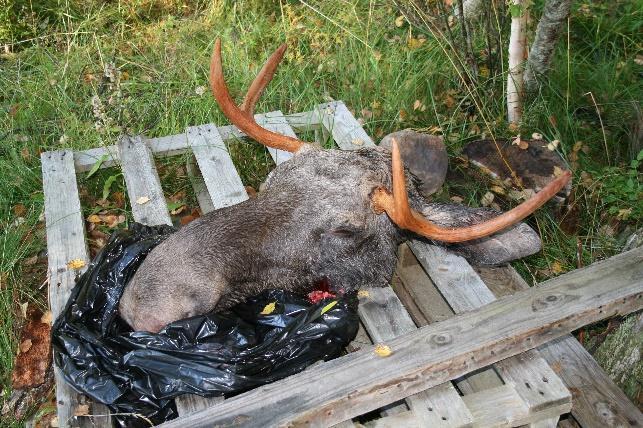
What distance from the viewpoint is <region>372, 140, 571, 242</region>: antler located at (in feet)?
11.1

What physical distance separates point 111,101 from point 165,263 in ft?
8.62

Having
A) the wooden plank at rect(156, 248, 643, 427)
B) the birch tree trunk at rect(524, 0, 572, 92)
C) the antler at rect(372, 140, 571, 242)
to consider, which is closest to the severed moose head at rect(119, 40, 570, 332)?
the antler at rect(372, 140, 571, 242)

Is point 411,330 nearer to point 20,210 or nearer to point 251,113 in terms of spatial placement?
point 251,113

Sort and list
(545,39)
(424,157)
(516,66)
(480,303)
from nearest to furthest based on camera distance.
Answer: (480,303)
(424,157)
(545,39)
(516,66)

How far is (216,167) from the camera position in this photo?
5.06 meters

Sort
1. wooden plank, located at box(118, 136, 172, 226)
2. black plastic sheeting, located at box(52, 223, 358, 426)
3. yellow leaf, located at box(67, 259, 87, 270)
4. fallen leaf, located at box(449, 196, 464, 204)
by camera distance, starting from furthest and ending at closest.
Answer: fallen leaf, located at box(449, 196, 464, 204) → wooden plank, located at box(118, 136, 172, 226) → yellow leaf, located at box(67, 259, 87, 270) → black plastic sheeting, located at box(52, 223, 358, 426)

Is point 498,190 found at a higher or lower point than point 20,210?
higher

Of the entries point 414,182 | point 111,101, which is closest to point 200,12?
point 111,101

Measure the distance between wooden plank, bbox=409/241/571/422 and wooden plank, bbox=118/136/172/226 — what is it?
5.29 ft

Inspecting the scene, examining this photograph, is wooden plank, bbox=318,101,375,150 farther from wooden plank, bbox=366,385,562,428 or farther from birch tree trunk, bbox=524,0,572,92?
wooden plank, bbox=366,385,562,428

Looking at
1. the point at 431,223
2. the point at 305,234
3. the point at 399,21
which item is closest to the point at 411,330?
the point at 431,223

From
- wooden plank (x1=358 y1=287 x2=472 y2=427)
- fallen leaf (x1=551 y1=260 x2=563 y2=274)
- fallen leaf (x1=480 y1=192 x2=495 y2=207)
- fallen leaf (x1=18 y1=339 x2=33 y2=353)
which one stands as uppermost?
wooden plank (x1=358 y1=287 x2=472 y2=427)

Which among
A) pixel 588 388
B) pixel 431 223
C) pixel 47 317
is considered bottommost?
pixel 47 317

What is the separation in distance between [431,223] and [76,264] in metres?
2.08
